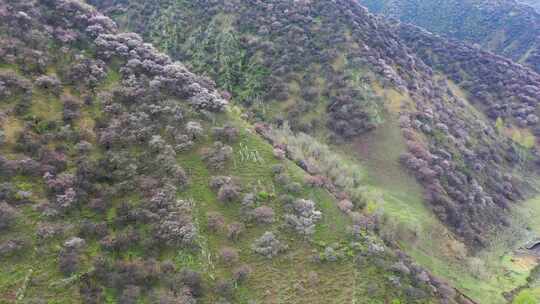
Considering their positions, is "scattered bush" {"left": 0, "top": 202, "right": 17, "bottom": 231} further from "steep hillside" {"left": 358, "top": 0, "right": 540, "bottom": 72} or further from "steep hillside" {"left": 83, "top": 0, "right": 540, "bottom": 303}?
"steep hillside" {"left": 358, "top": 0, "right": 540, "bottom": 72}

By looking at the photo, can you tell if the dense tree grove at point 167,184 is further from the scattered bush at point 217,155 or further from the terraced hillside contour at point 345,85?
the terraced hillside contour at point 345,85

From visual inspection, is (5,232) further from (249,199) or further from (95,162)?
(249,199)

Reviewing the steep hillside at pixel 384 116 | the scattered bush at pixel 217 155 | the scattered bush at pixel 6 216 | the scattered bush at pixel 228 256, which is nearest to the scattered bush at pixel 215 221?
the scattered bush at pixel 228 256

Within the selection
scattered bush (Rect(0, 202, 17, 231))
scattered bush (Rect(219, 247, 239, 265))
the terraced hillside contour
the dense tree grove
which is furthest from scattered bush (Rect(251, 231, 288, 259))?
the terraced hillside contour

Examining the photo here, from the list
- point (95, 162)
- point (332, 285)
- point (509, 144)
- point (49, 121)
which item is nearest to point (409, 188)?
point (332, 285)

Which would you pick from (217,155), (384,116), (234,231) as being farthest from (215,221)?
(384,116)

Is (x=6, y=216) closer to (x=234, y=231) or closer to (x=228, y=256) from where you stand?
(x=228, y=256)
